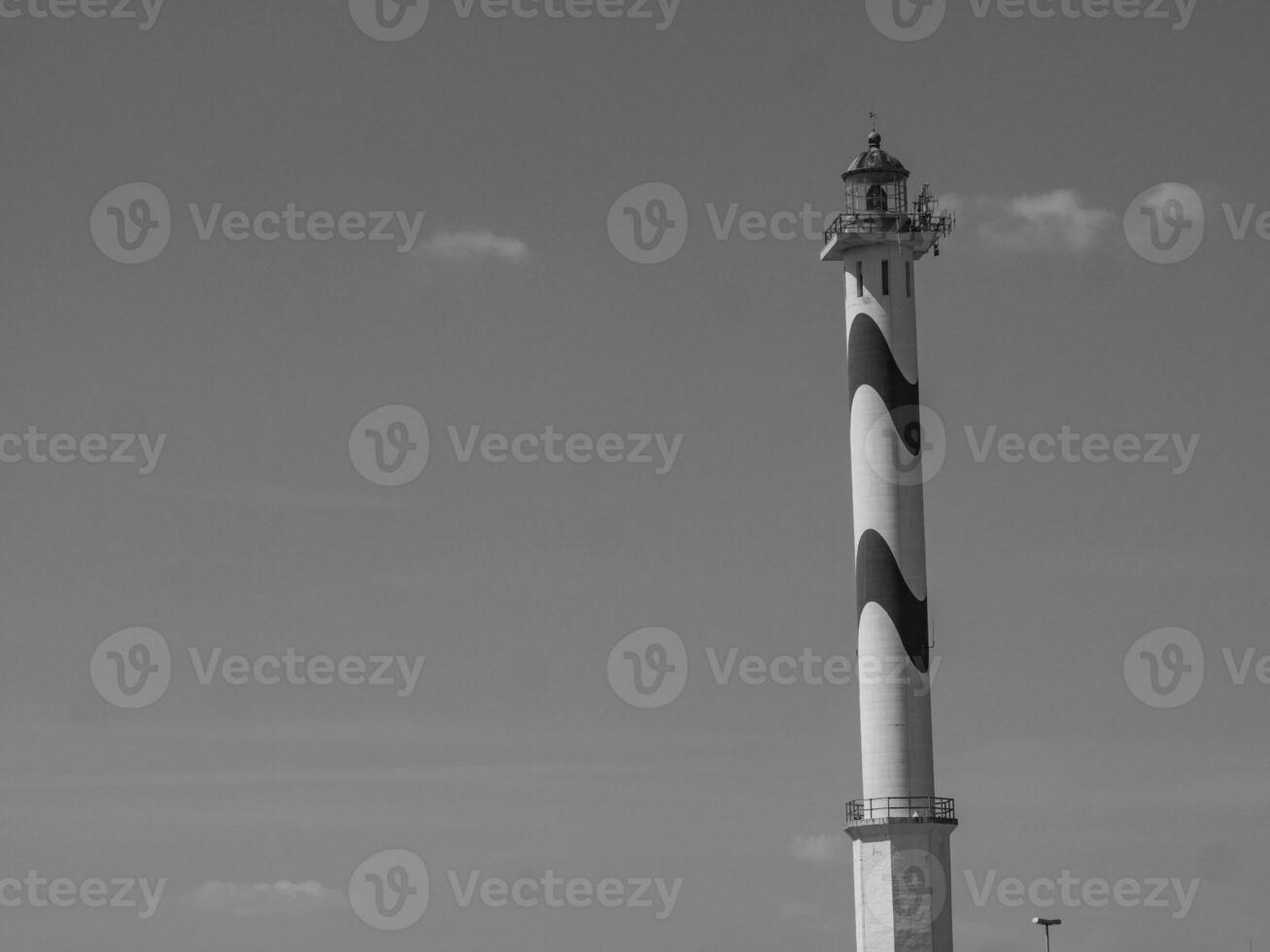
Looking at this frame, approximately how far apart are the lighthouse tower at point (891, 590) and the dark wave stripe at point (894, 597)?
4 centimetres

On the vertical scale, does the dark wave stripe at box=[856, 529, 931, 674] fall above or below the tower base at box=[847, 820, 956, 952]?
above

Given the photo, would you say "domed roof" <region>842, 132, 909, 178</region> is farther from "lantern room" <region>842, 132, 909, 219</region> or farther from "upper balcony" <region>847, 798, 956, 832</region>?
"upper balcony" <region>847, 798, 956, 832</region>

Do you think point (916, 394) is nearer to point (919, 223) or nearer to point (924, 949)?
point (919, 223)

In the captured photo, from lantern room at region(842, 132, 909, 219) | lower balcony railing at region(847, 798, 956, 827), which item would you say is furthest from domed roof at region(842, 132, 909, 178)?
lower balcony railing at region(847, 798, 956, 827)

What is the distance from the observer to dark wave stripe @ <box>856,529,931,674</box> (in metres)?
93.8

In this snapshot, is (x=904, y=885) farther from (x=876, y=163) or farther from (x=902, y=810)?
(x=876, y=163)

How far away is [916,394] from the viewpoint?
314 ft

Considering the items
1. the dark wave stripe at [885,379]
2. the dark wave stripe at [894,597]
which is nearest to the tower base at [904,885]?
the dark wave stripe at [894,597]

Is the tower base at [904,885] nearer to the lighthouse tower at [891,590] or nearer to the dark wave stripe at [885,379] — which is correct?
the lighthouse tower at [891,590]

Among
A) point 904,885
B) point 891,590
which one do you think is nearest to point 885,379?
point 891,590

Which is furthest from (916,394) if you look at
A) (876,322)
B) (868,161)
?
(868,161)

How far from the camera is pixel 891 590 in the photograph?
94.0 meters

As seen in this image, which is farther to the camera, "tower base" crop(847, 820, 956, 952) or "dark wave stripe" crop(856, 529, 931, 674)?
"dark wave stripe" crop(856, 529, 931, 674)

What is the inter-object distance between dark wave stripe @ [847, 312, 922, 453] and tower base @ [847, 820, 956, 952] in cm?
1451
